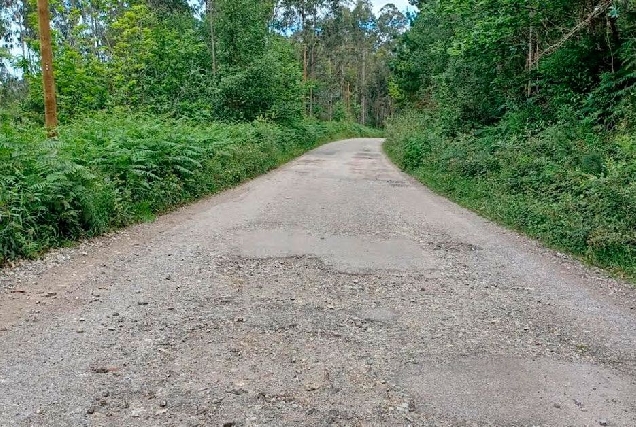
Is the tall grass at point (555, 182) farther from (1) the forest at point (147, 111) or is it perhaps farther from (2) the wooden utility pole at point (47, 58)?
(2) the wooden utility pole at point (47, 58)

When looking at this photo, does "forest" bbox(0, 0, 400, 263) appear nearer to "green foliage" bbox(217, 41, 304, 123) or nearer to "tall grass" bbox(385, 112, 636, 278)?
"green foliage" bbox(217, 41, 304, 123)

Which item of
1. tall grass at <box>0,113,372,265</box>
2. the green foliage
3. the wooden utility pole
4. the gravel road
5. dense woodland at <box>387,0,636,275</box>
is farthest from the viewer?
the green foliage

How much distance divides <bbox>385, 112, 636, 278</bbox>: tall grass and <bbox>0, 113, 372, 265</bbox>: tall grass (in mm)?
6301

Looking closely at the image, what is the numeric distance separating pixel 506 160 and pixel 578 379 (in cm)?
883

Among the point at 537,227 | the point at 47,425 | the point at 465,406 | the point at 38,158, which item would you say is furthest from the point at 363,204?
the point at 47,425

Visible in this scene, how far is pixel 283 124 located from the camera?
2483cm

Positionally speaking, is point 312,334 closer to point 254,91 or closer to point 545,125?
point 545,125

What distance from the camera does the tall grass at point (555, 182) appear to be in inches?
278

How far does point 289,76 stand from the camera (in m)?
26.0

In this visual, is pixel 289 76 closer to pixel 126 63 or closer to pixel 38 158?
pixel 126 63

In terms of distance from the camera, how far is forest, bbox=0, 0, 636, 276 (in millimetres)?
7215

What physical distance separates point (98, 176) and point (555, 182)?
8099mm

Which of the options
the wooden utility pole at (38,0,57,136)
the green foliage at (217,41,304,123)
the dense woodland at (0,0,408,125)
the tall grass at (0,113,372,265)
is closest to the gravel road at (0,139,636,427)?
the tall grass at (0,113,372,265)

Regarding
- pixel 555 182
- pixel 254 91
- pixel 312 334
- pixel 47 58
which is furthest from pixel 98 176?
pixel 254 91
